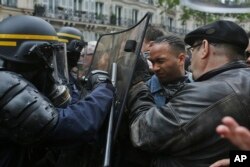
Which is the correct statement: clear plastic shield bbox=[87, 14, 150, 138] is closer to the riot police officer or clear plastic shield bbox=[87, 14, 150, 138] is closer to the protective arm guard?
the riot police officer

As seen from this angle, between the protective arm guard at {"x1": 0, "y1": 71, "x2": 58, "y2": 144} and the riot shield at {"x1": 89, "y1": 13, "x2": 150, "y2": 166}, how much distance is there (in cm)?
33

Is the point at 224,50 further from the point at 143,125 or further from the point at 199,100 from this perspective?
the point at 143,125

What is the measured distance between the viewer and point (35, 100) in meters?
2.12

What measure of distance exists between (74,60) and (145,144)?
3.15 metres

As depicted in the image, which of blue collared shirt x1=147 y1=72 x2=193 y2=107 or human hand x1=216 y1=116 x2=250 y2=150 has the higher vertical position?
human hand x1=216 y1=116 x2=250 y2=150

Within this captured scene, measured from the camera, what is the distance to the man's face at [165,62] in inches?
117

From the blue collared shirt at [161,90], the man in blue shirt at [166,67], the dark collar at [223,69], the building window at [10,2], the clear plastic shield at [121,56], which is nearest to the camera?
the dark collar at [223,69]

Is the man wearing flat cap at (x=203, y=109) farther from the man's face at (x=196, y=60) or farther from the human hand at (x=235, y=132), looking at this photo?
the human hand at (x=235, y=132)

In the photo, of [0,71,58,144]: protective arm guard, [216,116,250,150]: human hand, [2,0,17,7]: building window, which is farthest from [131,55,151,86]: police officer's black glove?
[2,0,17,7]: building window

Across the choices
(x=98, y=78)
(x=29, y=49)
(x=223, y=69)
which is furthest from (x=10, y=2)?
(x=223, y=69)

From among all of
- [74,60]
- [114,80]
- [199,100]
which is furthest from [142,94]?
[74,60]

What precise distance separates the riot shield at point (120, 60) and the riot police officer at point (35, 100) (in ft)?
0.21

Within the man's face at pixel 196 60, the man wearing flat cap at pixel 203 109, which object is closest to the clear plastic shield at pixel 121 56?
the man wearing flat cap at pixel 203 109

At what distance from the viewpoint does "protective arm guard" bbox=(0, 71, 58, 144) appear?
81.7 inches
